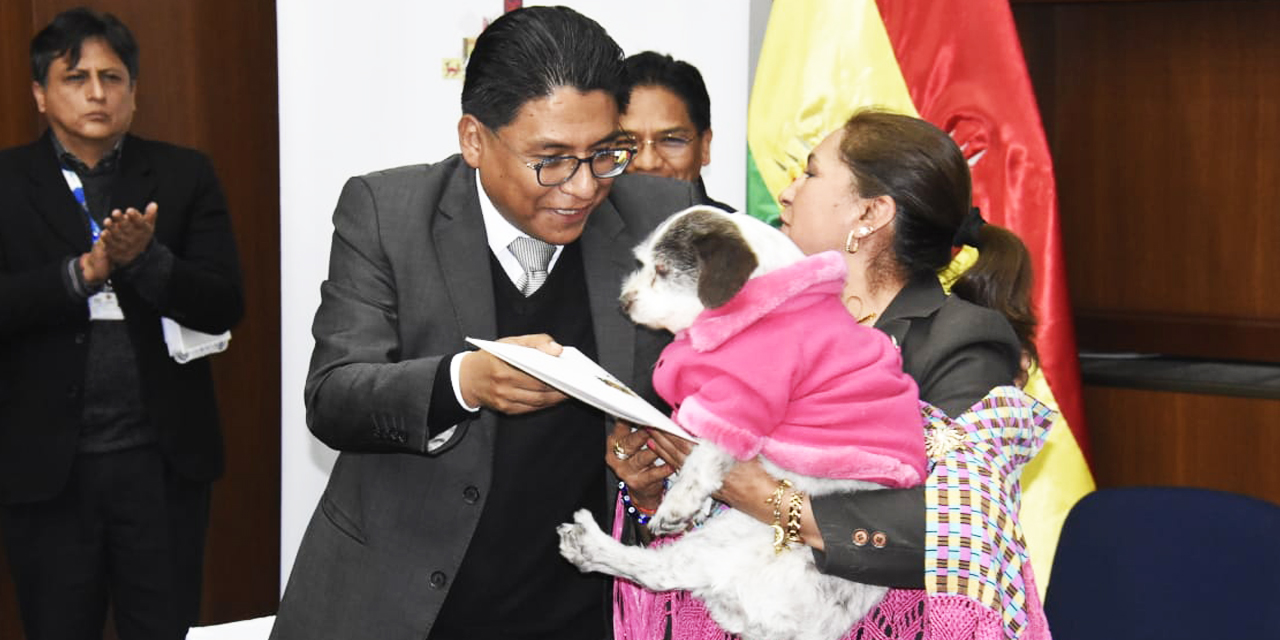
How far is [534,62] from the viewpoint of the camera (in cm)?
185

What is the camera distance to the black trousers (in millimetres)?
3346

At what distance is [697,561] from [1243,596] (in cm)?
86

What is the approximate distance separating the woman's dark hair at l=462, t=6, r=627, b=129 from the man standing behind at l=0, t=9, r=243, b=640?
158cm

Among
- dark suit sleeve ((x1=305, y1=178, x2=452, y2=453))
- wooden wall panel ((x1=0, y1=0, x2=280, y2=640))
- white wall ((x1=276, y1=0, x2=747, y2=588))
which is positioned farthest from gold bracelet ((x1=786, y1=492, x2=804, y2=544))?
wooden wall panel ((x1=0, y1=0, x2=280, y2=640))

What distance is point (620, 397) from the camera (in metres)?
1.56

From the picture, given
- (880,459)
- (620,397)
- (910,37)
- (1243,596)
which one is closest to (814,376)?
(880,459)

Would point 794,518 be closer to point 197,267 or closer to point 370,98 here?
point 197,267

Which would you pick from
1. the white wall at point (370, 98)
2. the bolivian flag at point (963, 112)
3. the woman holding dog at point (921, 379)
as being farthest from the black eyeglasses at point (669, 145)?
the woman holding dog at point (921, 379)

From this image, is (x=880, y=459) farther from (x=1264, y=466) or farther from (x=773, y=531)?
(x=1264, y=466)

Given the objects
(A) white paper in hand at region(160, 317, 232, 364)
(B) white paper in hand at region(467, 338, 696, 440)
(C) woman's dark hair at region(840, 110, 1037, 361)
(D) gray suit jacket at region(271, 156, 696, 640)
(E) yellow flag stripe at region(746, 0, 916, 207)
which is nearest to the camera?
(B) white paper in hand at region(467, 338, 696, 440)

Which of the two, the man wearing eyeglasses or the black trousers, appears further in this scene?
the black trousers

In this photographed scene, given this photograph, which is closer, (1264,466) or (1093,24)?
(1264,466)

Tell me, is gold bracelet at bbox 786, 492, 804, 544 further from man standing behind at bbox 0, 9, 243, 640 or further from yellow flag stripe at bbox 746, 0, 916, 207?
man standing behind at bbox 0, 9, 243, 640

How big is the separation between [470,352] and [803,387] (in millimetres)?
423
